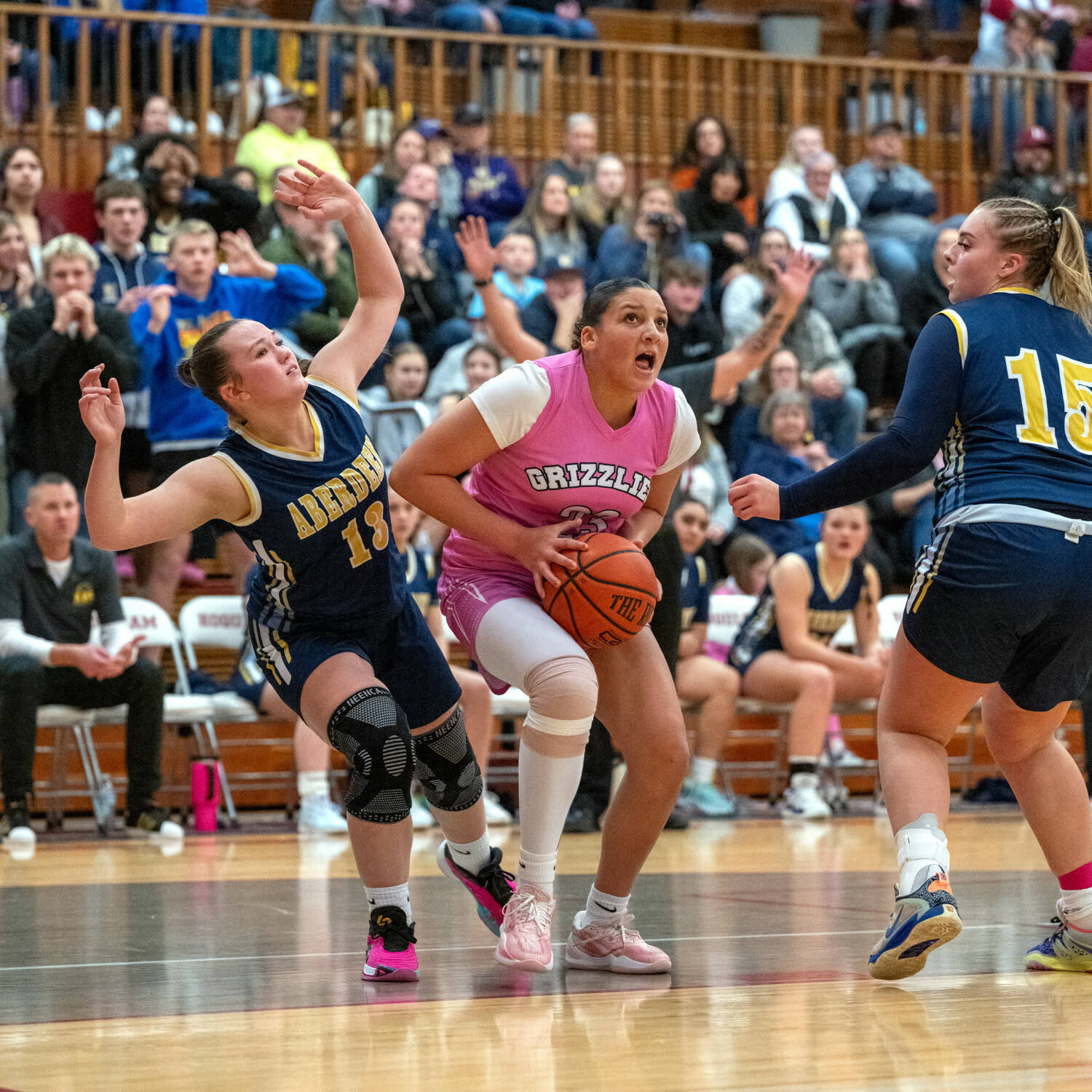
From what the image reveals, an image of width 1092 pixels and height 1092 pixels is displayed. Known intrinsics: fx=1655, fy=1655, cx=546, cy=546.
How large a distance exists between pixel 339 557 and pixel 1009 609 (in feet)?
4.97

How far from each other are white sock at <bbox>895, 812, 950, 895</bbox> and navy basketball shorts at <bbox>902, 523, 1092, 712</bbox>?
333 millimetres

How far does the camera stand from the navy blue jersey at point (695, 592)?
8648 mm

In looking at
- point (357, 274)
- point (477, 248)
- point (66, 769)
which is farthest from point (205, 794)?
point (357, 274)

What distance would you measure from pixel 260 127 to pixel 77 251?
10.2 ft

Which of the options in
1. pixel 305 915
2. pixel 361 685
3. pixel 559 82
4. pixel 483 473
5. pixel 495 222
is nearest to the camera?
pixel 361 685

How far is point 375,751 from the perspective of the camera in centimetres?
367

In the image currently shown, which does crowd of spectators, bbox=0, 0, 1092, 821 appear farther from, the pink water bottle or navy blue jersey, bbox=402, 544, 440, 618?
navy blue jersey, bbox=402, 544, 440, 618

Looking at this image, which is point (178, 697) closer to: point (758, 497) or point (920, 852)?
point (758, 497)

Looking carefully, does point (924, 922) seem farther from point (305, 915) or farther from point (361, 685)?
point (305, 915)

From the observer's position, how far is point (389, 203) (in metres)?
10.7

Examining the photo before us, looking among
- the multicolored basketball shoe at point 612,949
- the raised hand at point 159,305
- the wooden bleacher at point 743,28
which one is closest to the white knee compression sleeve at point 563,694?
the multicolored basketball shoe at point 612,949

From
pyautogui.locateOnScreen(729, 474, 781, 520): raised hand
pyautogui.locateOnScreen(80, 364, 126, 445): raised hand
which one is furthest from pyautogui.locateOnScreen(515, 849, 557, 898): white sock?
pyautogui.locateOnScreen(80, 364, 126, 445): raised hand

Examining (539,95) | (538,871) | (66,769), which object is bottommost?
(66,769)

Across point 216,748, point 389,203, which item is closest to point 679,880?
point 216,748
